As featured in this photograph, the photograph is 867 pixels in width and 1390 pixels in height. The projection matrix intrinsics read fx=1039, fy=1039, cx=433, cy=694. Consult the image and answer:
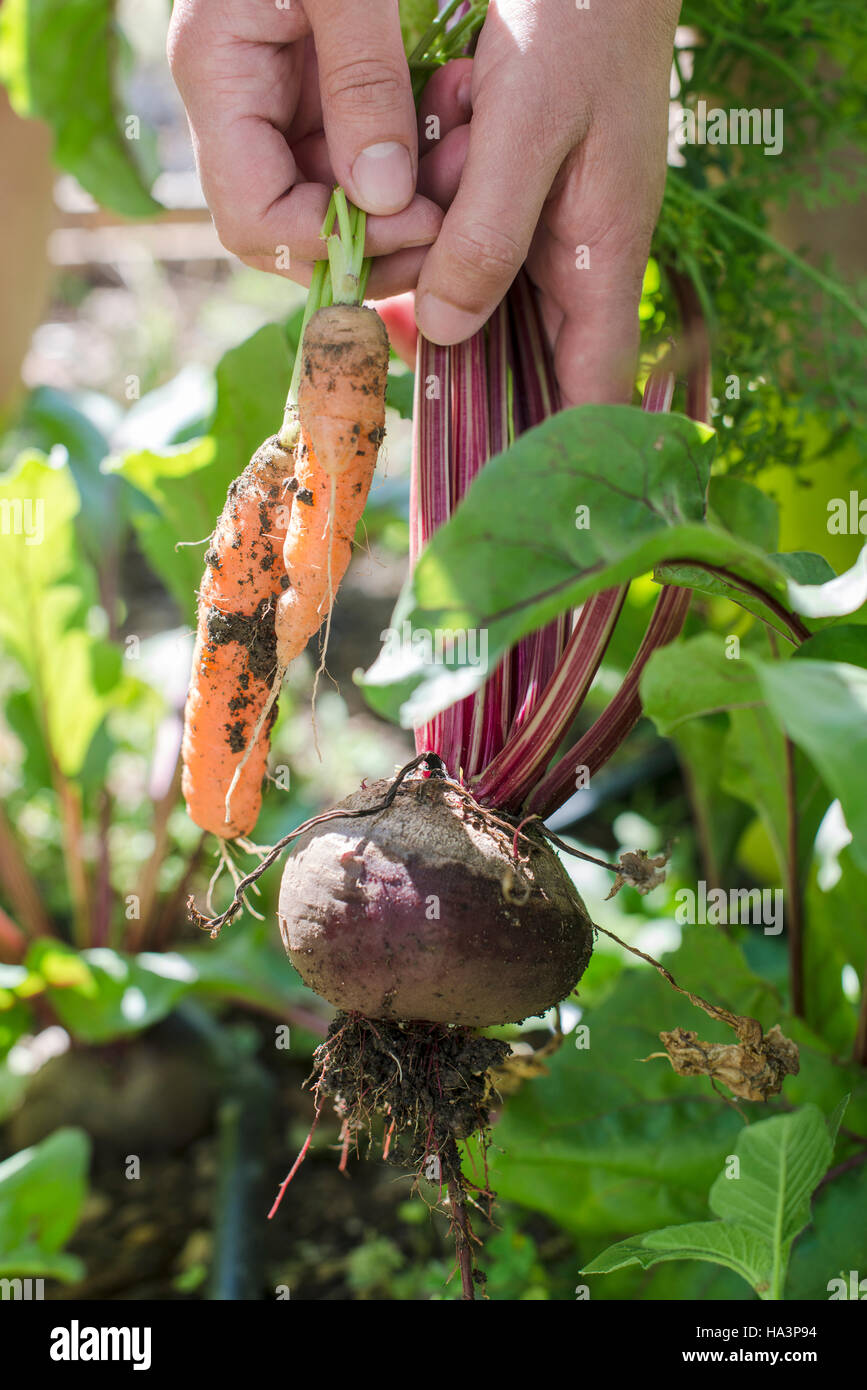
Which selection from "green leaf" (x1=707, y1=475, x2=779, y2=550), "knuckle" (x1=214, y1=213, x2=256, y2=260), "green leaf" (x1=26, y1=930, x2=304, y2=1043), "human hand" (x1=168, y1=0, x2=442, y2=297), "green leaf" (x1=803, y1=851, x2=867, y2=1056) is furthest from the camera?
"green leaf" (x1=26, y1=930, x2=304, y2=1043)

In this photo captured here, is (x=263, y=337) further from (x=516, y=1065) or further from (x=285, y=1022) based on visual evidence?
(x=285, y=1022)

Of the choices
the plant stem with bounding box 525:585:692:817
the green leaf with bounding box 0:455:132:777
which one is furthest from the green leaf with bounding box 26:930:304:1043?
the plant stem with bounding box 525:585:692:817

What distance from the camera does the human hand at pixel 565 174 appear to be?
0.95m

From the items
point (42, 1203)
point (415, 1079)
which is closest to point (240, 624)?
point (415, 1079)

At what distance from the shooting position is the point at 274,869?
2.00 m

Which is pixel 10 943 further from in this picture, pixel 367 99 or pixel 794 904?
pixel 367 99

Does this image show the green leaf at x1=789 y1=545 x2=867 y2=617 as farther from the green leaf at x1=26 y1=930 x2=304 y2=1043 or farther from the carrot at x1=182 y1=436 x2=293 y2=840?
the green leaf at x1=26 y1=930 x2=304 y2=1043

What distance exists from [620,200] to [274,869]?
1372 mm

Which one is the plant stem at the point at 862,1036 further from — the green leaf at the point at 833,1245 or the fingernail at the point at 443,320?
the fingernail at the point at 443,320

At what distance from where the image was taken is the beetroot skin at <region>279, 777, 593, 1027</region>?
89cm

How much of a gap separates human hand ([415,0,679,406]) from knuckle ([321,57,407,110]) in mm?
79

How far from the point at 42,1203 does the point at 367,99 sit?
1365 millimetres

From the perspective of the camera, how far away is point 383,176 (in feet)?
3.19
